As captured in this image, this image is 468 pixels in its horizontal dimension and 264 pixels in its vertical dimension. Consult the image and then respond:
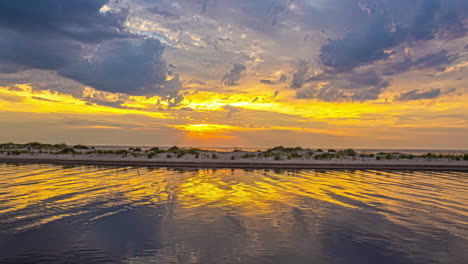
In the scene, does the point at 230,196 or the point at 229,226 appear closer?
the point at 229,226

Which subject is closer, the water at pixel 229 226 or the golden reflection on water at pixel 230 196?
the water at pixel 229 226

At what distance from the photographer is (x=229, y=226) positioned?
10.7m

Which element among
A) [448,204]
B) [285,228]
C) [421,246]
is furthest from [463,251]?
[448,204]

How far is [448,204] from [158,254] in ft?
48.3

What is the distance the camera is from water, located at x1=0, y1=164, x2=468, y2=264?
26.6ft

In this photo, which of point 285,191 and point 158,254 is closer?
point 158,254

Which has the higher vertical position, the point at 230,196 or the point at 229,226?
the point at 230,196

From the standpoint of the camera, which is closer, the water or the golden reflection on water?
the water

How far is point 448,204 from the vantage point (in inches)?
580

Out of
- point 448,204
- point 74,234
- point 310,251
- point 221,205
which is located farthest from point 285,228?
point 448,204

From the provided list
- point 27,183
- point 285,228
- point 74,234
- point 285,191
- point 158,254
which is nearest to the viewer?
point 158,254

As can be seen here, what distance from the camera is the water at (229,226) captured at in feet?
26.6

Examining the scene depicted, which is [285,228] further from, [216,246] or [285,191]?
[285,191]

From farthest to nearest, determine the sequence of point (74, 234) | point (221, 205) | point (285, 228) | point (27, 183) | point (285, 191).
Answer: point (27, 183)
point (285, 191)
point (221, 205)
point (285, 228)
point (74, 234)
